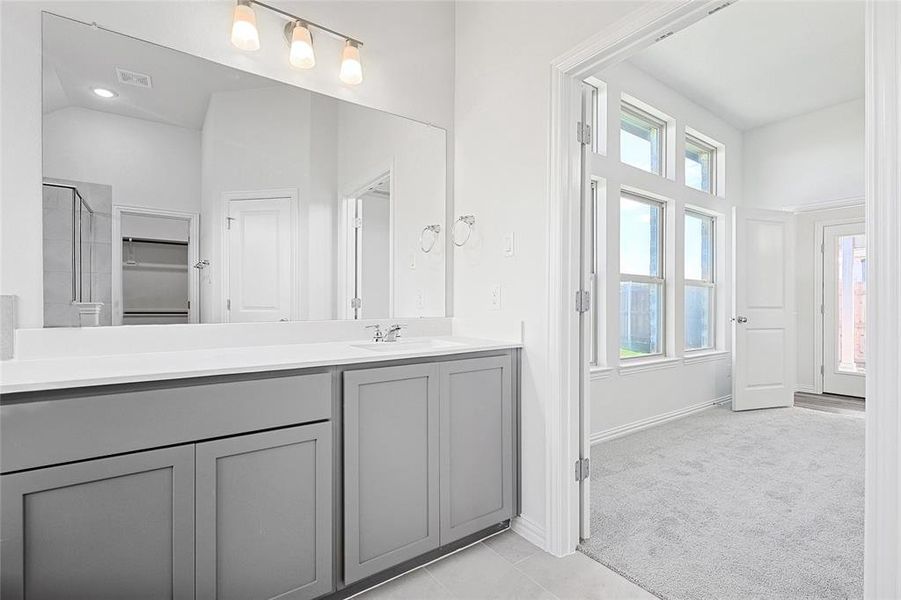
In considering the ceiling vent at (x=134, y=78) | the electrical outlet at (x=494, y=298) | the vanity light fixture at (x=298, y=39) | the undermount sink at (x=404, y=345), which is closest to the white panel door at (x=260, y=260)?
the undermount sink at (x=404, y=345)

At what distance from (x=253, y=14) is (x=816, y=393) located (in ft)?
21.3

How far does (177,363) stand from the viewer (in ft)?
4.64

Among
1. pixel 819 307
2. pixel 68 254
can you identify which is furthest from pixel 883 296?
pixel 819 307

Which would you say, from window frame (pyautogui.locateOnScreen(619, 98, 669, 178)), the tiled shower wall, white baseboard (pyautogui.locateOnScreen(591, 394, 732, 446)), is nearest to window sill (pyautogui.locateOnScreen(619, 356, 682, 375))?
white baseboard (pyautogui.locateOnScreen(591, 394, 732, 446))

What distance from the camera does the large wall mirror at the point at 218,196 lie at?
5.17ft

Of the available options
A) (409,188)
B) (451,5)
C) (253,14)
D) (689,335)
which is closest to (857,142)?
(689,335)

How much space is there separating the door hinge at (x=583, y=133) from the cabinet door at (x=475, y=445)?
103cm

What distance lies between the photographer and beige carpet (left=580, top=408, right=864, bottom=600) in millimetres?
1741

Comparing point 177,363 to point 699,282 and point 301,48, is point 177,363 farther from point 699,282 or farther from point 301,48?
point 699,282

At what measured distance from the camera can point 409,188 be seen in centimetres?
249

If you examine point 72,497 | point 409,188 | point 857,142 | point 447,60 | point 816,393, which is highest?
point 857,142

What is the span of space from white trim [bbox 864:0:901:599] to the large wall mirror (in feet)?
5.80

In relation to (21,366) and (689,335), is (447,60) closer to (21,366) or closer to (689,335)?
(21,366)

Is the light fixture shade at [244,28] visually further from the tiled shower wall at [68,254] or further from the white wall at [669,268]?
the white wall at [669,268]
